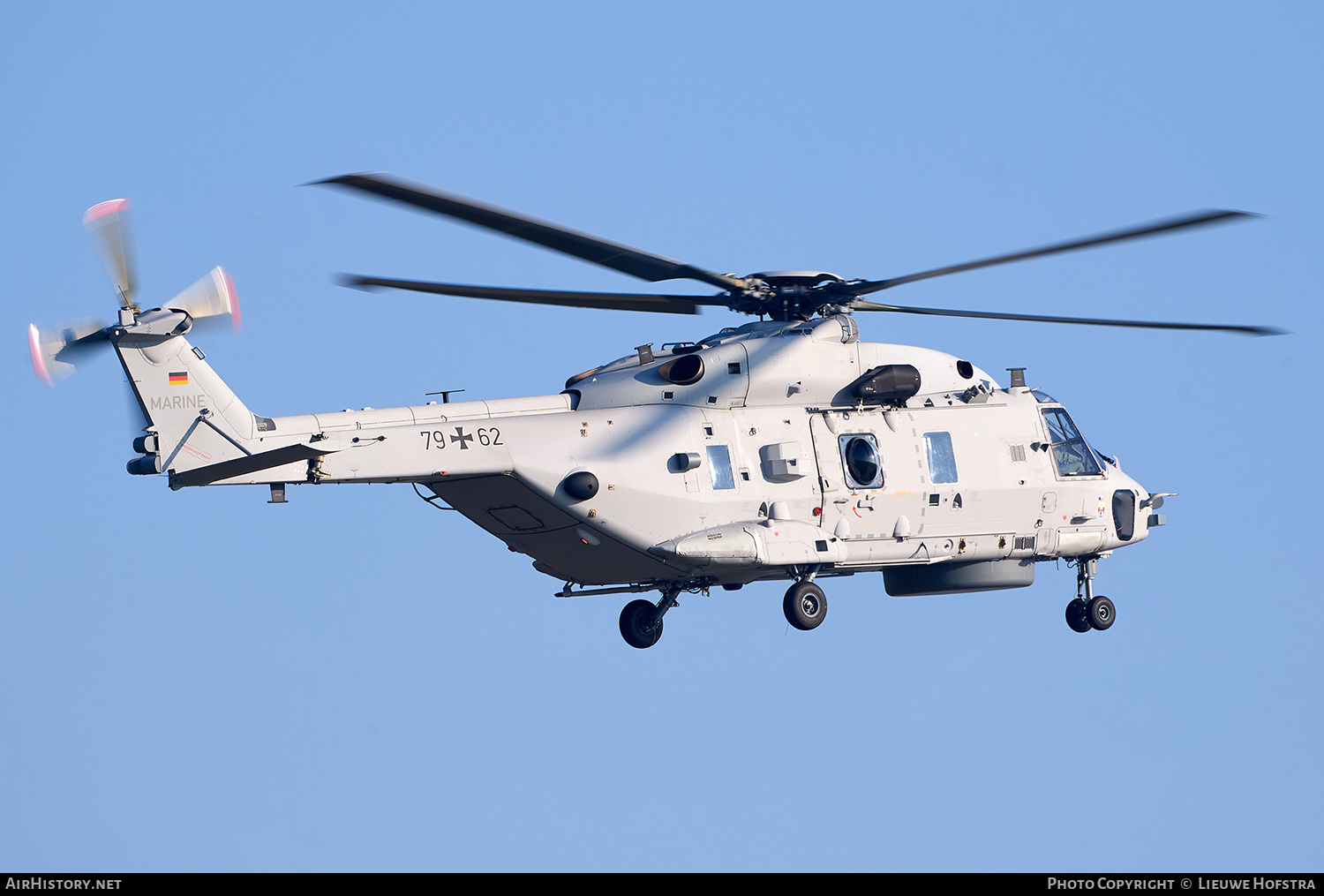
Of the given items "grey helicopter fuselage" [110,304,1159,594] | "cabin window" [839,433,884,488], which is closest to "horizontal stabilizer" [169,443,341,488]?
"grey helicopter fuselage" [110,304,1159,594]

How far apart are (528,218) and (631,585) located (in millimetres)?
8599

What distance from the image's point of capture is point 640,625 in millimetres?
30094

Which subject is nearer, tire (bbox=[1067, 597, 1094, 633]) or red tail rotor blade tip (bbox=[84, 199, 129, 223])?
red tail rotor blade tip (bbox=[84, 199, 129, 223])

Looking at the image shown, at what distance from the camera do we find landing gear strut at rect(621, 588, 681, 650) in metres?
30.1

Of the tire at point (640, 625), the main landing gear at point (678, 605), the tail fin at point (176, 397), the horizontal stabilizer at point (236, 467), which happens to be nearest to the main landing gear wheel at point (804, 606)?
the main landing gear at point (678, 605)

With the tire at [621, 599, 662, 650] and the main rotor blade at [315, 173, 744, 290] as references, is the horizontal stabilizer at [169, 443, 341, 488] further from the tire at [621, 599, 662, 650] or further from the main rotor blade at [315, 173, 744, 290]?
the tire at [621, 599, 662, 650]

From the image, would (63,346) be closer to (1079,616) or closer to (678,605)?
(678,605)

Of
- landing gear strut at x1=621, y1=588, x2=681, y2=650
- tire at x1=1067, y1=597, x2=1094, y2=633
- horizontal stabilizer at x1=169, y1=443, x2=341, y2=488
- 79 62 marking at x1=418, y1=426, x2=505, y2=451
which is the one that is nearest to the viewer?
horizontal stabilizer at x1=169, y1=443, x2=341, y2=488

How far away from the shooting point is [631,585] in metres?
29.2

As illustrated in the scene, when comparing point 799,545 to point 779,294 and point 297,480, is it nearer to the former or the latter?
point 779,294

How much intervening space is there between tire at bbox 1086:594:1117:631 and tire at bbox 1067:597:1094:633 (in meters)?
0.06

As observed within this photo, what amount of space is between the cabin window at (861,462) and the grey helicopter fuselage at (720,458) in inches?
1.4

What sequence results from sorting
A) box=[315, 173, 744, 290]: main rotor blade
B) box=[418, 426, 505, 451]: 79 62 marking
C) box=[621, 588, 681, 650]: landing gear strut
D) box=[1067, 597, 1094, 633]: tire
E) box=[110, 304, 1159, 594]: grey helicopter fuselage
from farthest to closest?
box=[1067, 597, 1094, 633]: tire → box=[621, 588, 681, 650]: landing gear strut → box=[418, 426, 505, 451]: 79 62 marking → box=[110, 304, 1159, 594]: grey helicopter fuselage → box=[315, 173, 744, 290]: main rotor blade

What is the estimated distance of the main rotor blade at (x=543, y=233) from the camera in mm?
20984
